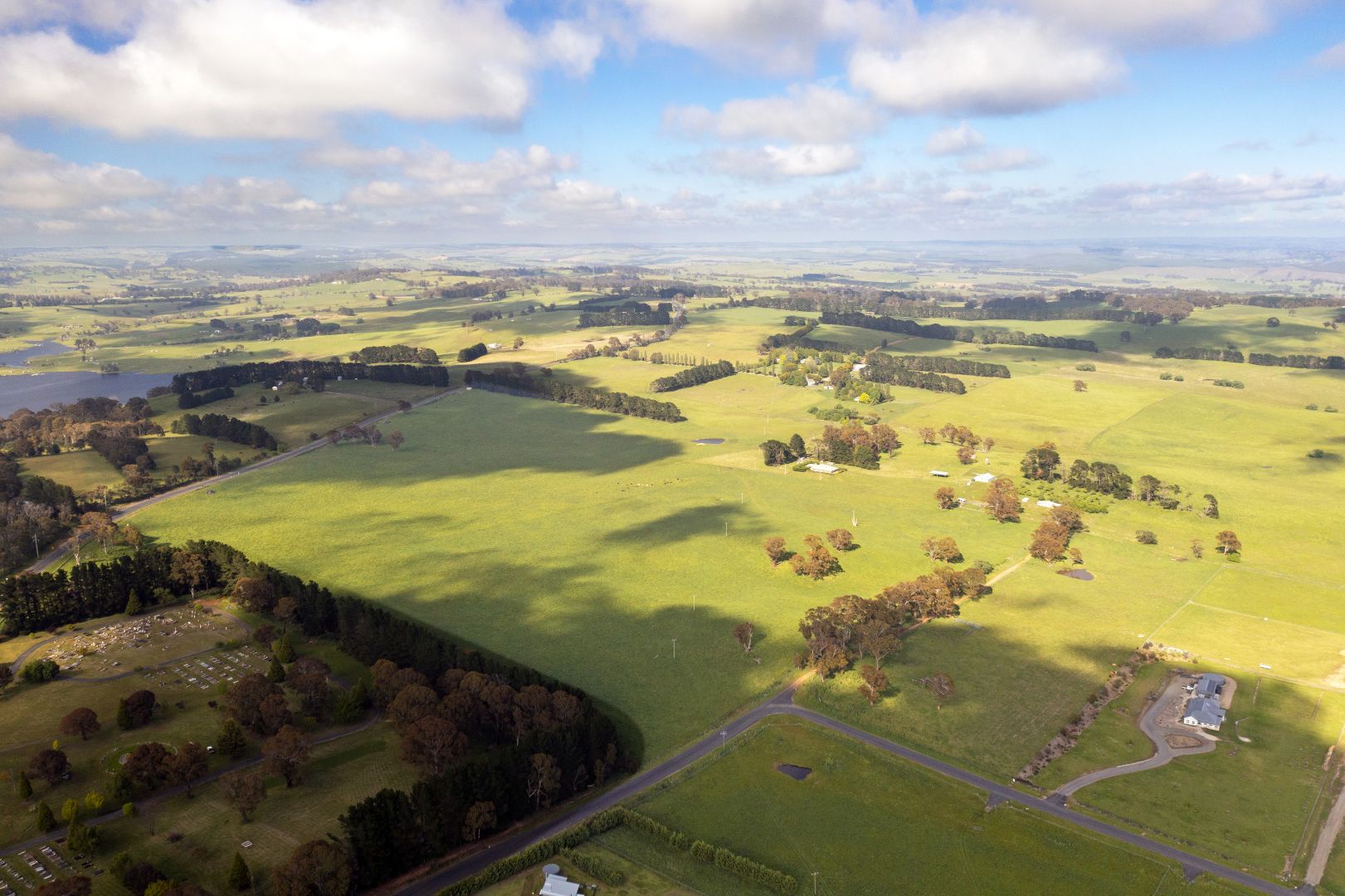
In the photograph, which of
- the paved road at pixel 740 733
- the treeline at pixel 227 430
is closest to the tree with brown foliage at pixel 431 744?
the paved road at pixel 740 733

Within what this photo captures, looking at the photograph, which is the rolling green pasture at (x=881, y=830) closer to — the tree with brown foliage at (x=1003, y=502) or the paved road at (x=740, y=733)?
the paved road at (x=740, y=733)

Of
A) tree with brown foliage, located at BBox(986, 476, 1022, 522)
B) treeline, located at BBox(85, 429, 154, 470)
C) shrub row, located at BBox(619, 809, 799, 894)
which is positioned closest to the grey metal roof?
shrub row, located at BBox(619, 809, 799, 894)

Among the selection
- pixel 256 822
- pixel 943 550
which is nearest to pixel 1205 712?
pixel 943 550

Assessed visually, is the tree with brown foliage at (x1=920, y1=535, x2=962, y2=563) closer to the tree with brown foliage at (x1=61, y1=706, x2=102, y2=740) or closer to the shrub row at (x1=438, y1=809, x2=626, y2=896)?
the shrub row at (x1=438, y1=809, x2=626, y2=896)

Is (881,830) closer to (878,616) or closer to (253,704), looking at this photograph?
(878,616)

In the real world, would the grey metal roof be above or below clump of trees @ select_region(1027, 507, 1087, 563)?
below
